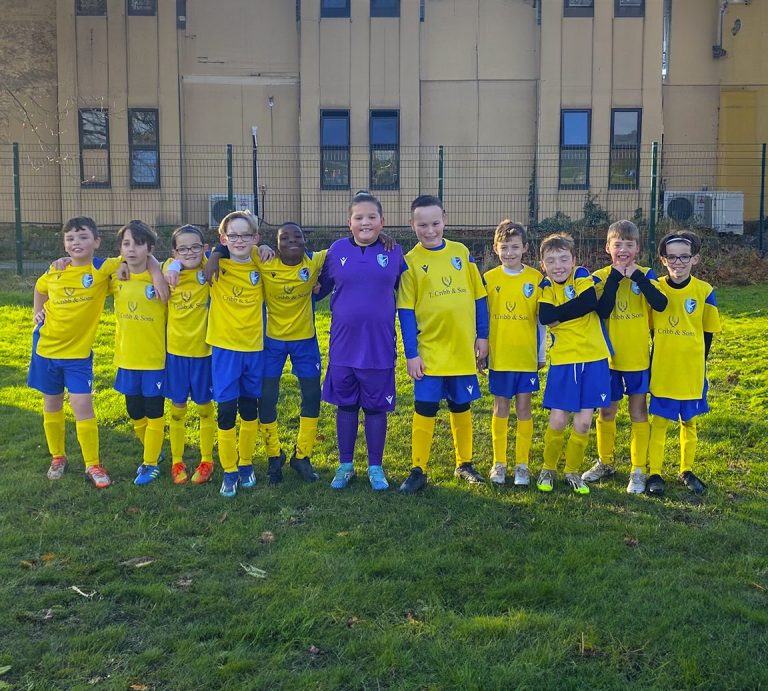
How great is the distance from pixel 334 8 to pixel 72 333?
14023 millimetres

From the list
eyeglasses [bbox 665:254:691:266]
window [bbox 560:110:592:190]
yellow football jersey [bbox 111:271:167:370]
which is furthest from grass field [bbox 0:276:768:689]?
window [bbox 560:110:592:190]

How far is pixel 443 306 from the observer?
542 centimetres

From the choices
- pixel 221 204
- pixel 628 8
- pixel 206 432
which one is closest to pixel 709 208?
pixel 628 8

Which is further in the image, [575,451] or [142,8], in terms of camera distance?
[142,8]

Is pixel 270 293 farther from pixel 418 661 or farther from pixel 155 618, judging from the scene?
pixel 418 661

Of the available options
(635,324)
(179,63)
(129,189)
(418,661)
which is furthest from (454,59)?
(418,661)

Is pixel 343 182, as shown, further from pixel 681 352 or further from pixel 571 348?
pixel 681 352

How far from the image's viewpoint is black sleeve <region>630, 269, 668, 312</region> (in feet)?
17.1

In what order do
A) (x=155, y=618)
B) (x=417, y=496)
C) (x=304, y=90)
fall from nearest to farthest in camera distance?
(x=155, y=618), (x=417, y=496), (x=304, y=90)

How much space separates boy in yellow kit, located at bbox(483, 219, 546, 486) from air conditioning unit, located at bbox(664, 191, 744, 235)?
41.0 feet

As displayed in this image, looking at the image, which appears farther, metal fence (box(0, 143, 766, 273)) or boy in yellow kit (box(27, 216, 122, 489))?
metal fence (box(0, 143, 766, 273))

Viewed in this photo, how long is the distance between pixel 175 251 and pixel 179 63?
44.5ft

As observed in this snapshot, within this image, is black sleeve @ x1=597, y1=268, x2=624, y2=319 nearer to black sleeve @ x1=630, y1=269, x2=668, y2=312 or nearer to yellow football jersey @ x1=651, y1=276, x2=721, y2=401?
black sleeve @ x1=630, y1=269, x2=668, y2=312

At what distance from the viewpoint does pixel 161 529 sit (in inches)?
186
